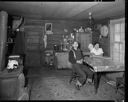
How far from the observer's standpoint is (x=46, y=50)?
25.9 feet

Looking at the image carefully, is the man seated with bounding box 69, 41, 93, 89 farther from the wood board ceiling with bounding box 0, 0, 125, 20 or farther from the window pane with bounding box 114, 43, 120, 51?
the window pane with bounding box 114, 43, 120, 51

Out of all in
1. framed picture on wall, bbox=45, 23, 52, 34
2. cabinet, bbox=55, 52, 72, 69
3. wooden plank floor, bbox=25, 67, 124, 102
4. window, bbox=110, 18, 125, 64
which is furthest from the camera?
framed picture on wall, bbox=45, 23, 52, 34

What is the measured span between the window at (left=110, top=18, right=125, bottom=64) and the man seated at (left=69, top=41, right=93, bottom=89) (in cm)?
187

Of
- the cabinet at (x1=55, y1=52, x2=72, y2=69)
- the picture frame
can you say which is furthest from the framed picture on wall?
the cabinet at (x1=55, y1=52, x2=72, y2=69)

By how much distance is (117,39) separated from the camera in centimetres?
600

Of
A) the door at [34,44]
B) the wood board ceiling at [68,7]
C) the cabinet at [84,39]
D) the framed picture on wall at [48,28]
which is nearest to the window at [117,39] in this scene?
the wood board ceiling at [68,7]

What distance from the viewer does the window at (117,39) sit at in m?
5.56

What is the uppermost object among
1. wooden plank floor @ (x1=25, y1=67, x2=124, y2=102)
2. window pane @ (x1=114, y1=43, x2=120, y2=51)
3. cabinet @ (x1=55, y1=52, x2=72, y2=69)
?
window pane @ (x1=114, y1=43, x2=120, y2=51)

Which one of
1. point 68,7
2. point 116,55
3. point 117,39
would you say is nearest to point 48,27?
point 68,7

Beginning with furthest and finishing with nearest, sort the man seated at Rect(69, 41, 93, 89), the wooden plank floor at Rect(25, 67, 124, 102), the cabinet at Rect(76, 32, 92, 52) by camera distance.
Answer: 1. the cabinet at Rect(76, 32, 92, 52)
2. the man seated at Rect(69, 41, 93, 89)
3. the wooden plank floor at Rect(25, 67, 124, 102)

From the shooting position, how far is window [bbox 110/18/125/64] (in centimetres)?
556

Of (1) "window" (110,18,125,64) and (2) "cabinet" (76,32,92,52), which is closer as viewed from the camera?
(1) "window" (110,18,125,64)

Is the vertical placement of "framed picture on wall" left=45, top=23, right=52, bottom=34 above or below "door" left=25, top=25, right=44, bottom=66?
above

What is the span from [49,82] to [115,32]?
3808mm
